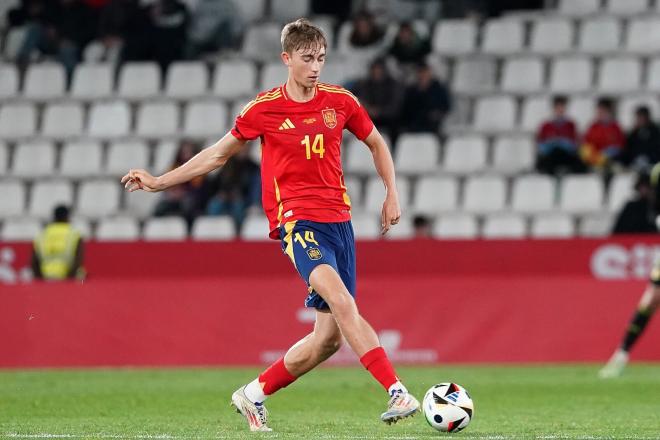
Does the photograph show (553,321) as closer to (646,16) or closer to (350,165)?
(350,165)

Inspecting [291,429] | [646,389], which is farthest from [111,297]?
[291,429]

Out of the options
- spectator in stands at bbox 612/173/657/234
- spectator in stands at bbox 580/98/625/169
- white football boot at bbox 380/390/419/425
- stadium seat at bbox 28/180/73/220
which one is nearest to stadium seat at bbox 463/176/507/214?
spectator in stands at bbox 580/98/625/169

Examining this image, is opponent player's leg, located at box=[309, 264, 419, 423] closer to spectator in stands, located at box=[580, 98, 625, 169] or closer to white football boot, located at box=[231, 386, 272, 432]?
white football boot, located at box=[231, 386, 272, 432]

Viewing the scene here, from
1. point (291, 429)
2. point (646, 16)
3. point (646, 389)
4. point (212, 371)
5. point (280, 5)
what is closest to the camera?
point (291, 429)

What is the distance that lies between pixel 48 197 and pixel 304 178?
1332 cm

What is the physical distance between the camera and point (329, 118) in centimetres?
851

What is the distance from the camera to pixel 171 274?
18312 mm

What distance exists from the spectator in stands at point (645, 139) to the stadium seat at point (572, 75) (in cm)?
185

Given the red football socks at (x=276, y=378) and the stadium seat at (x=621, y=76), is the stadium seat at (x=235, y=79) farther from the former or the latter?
the red football socks at (x=276, y=378)

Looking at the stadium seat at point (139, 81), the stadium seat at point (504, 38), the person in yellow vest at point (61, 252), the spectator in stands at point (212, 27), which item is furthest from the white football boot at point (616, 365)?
the spectator in stands at point (212, 27)

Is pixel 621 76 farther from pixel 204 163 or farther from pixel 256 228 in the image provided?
pixel 204 163

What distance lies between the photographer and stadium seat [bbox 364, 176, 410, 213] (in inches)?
771

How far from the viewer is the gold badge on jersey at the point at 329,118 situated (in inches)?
334

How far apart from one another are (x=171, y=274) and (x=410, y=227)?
321 cm
